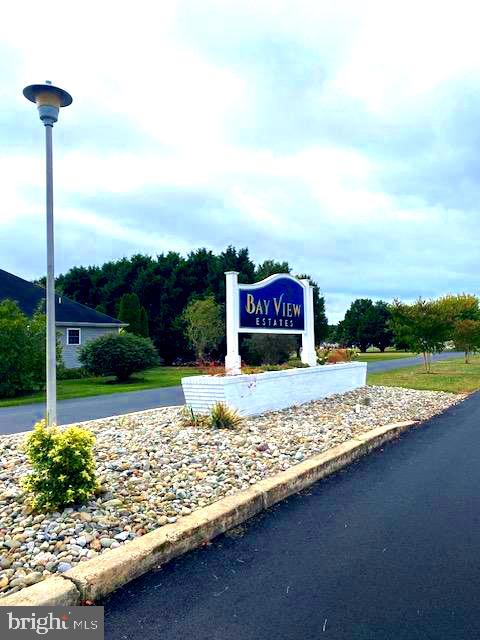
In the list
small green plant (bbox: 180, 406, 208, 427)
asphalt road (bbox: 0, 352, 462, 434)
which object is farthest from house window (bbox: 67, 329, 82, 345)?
small green plant (bbox: 180, 406, 208, 427)

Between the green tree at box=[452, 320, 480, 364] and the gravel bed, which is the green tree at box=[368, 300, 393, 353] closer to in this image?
the green tree at box=[452, 320, 480, 364]

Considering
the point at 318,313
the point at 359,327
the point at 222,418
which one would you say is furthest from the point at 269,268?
the point at 359,327

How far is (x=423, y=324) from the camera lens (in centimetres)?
2369

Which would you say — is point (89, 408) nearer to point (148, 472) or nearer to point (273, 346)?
point (148, 472)

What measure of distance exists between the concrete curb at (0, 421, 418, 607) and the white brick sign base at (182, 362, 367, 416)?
9.87ft

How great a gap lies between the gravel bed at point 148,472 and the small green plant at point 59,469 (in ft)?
0.39

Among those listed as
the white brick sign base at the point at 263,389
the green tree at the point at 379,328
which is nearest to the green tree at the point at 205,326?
the white brick sign base at the point at 263,389

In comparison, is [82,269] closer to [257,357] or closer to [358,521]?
[257,357]

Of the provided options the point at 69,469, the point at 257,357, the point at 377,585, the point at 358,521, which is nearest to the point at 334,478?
the point at 358,521

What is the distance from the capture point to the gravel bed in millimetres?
3920

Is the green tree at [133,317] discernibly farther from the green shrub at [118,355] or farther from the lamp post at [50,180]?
the lamp post at [50,180]

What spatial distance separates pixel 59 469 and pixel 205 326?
2650 centimetres

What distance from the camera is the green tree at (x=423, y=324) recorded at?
23.7 meters

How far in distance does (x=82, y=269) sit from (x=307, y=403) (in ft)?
129
